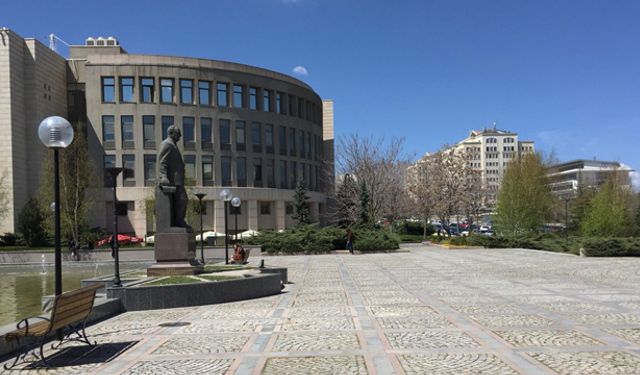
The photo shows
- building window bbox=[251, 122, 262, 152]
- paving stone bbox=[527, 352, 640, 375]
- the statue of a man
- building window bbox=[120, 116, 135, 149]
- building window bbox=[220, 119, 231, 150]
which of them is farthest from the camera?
building window bbox=[251, 122, 262, 152]

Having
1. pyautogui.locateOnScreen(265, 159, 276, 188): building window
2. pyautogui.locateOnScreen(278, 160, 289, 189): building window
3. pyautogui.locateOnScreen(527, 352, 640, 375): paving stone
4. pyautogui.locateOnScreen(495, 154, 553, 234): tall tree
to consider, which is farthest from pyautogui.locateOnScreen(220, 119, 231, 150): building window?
pyautogui.locateOnScreen(527, 352, 640, 375): paving stone

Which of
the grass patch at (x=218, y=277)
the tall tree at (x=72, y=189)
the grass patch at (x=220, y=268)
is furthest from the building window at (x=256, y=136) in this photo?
the grass patch at (x=218, y=277)

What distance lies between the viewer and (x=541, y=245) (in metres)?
33.7

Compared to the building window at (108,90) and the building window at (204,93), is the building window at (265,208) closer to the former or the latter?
the building window at (204,93)

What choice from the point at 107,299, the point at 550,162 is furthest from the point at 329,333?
the point at 550,162

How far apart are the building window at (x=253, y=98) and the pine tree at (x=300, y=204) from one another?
9.68m

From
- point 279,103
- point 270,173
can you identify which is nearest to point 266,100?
point 279,103

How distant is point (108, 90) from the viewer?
52.4m

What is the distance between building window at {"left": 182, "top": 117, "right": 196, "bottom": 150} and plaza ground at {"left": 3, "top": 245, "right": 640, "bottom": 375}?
4217 cm

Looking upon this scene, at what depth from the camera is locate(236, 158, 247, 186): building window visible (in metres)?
56.9

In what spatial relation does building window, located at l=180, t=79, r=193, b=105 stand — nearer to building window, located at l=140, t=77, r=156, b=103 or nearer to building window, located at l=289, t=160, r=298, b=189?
building window, located at l=140, t=77, r=156, b=103

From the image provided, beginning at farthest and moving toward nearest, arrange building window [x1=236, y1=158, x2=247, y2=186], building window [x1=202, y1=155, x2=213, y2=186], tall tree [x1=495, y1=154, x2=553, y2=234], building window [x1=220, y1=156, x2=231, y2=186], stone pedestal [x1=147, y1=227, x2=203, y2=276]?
1. building window [x1=236, y1=158, x2=247, y2=186]
2. building window [x1=220, y1=156, x2=231, y2=186]
3. building window [x1=202, y1=155, x2=213, y2=186]
4. tall tree [x1=495, y1=154, x2=553, y2=234]
5. stone pedestal [x1=147, y1=227, x2=203, y2=276]

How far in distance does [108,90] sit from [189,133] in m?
8.76

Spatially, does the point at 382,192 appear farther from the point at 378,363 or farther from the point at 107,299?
the point at 378,363
